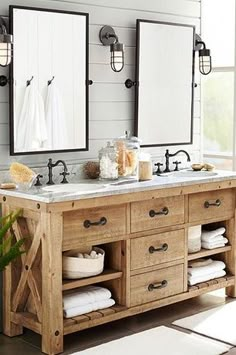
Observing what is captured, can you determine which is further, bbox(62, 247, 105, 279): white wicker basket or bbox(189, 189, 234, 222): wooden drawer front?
bbox(189, 189, 234, 222): wooden drawer front

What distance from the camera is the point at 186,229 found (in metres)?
4.36

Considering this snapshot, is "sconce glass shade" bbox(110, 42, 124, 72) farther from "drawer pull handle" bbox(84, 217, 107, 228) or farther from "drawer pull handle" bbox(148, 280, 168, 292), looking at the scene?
"drawer pull handle" bbox(148, 280, 168, 292)

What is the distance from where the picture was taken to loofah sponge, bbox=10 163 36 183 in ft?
12.7

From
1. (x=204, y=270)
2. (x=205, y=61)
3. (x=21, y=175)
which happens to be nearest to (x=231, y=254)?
(x=204, y=270)

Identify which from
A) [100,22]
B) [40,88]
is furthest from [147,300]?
[100,22]

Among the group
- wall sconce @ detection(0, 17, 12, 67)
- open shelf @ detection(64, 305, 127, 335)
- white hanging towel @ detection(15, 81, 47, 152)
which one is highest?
wall sconce @ detection(0, 17, 12, 67)

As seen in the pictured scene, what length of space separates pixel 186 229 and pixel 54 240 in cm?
106

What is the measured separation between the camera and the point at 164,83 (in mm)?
4805

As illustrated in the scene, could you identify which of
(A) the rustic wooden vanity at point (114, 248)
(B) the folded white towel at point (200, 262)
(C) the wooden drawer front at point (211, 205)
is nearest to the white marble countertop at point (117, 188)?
(A) the rustic wooden vanity at point (114, 248)

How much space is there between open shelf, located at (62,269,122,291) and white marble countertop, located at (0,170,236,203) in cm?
47

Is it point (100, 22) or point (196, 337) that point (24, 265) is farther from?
point (100, 22)

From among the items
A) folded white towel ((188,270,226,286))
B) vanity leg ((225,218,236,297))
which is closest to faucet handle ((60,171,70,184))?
folded white towel ((188,270,226,286))

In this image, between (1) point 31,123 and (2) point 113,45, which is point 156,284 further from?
(2) point 113,45

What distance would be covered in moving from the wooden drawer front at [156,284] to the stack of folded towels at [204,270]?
0.12m
